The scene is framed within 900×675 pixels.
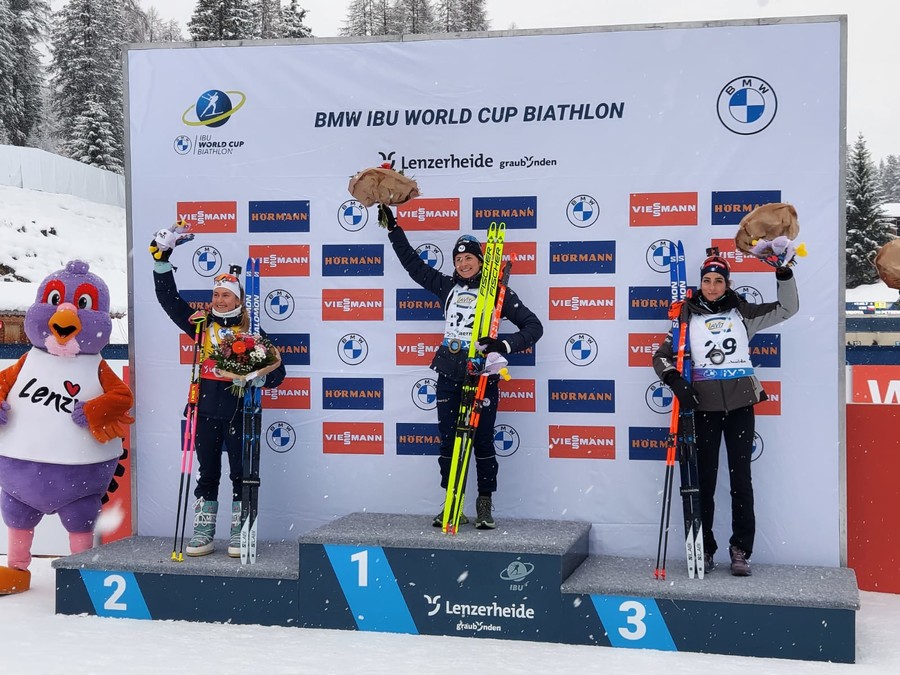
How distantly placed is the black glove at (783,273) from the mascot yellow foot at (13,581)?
4.24m

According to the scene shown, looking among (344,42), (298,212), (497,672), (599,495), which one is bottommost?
(497,672)

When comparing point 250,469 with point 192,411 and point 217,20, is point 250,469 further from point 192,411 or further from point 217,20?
point 217,20

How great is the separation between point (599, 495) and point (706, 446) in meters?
0.70

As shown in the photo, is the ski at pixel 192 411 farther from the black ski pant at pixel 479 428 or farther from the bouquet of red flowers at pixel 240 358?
the black ski pant at pixel 479 428

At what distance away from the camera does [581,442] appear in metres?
4.74

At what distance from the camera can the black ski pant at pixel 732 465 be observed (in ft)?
13.8

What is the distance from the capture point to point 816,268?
4488 mm

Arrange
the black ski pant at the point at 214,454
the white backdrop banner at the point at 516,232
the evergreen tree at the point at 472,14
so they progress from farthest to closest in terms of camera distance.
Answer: the evergreen tree at the point at 472,14, the black ski pant at the point at 214,454, the white backdrop banner at the point at 516,232

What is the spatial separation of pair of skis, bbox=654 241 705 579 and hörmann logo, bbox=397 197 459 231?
123cm

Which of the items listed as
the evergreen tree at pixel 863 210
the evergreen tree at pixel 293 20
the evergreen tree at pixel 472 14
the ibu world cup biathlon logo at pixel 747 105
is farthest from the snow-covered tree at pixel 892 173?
the ibu world cup biathlon logo at pixel 747 105

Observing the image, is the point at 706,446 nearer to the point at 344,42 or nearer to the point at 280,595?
→ the point at 280,595

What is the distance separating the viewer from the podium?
3.82m

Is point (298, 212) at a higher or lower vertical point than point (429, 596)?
higher

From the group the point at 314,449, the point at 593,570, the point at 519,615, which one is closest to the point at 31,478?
the point at 314,449
